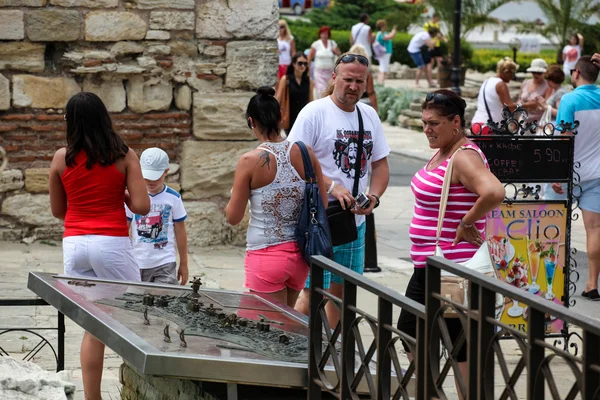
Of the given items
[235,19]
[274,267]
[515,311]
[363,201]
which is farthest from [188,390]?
[235,19]

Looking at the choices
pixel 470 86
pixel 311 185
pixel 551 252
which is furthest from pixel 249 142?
pixel 470 86

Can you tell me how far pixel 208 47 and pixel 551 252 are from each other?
13.2 ft

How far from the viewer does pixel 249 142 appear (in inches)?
378

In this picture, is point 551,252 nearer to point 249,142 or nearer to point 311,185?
point 311,185

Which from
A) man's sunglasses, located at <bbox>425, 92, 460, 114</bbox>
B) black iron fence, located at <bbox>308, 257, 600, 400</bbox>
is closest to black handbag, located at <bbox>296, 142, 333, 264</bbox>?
man's sunglasses, located at <bbox>425, 92, 460, 114</bbox>

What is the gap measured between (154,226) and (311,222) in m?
1.10

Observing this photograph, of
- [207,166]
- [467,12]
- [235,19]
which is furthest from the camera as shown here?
[467,12]

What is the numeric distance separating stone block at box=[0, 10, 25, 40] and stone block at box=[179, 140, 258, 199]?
1.72m

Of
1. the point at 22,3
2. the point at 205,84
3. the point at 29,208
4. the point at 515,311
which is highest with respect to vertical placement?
the point at 22,3

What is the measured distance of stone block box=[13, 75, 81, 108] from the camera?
9.02 metres

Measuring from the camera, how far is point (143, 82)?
366 inches

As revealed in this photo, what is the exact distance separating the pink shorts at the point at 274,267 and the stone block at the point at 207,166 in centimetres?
419

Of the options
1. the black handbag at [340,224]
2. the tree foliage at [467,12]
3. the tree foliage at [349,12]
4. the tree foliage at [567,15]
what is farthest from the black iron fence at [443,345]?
the tree foliage at [349,12]

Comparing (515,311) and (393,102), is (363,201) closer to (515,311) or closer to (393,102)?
(515,311)
